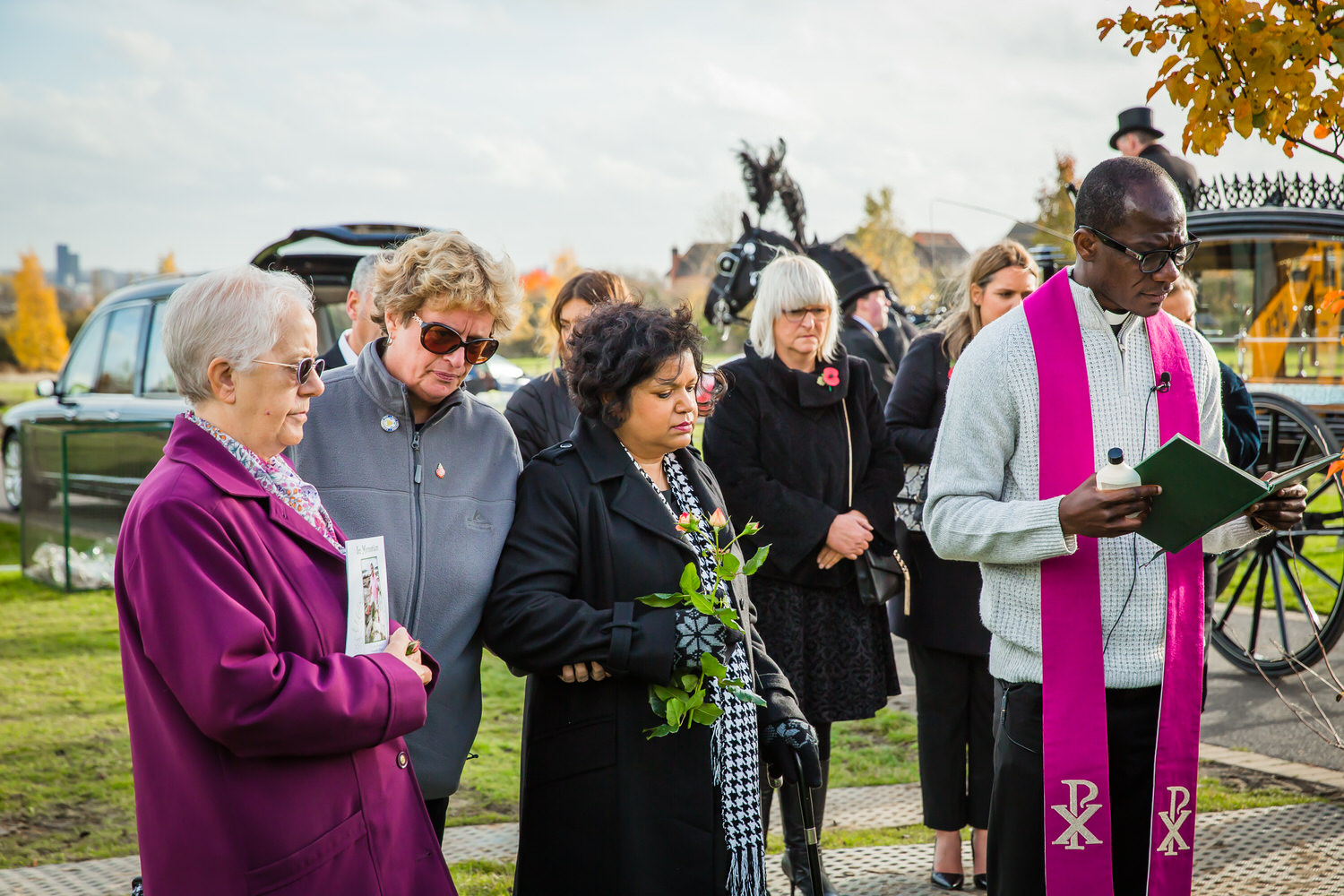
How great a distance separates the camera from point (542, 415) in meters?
4.11

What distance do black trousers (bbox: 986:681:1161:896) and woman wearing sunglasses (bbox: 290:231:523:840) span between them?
123 cm

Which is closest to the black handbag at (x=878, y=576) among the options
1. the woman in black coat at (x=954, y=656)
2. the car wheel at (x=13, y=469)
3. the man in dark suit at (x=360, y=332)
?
the woman in black coat at (x=954, y=656)

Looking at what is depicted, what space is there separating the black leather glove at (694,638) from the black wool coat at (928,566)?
1.49 meters

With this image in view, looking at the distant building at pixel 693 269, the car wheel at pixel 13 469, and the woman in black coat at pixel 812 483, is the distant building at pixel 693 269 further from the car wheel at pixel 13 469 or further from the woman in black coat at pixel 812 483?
the woman in black coat at pixel 812 483

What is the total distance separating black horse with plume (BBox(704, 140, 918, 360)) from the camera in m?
8.09

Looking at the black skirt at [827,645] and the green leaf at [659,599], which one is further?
the black skirt at [827,645]

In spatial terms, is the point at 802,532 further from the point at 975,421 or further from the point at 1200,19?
the point at 1200,19

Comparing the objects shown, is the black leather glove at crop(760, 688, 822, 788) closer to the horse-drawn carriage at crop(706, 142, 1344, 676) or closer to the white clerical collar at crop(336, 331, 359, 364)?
the white clerical collar at crop(336, 331, 359, 364)

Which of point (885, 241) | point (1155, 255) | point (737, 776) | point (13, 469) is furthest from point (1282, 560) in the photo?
point (885, 241)

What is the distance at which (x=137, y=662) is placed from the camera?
5.96 ft

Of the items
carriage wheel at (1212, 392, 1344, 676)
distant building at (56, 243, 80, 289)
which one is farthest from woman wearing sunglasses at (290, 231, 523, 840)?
distant building at (56, 243, 80, 289)

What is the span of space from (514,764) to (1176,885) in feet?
10.6

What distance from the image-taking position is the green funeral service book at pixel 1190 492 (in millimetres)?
2086

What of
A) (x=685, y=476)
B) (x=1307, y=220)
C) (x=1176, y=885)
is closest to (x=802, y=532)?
(x=685, y=476)
